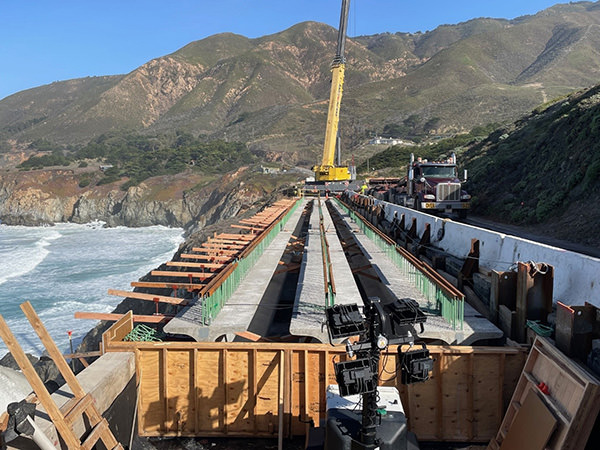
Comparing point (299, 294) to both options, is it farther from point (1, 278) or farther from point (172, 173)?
point (172, 173)

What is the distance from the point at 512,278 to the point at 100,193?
105 m

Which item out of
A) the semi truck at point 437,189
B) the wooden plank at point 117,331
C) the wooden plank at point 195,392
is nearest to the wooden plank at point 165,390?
the wooden plank at point 195,392

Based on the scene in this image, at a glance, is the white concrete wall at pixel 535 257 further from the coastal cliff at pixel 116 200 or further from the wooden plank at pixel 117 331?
the coastal cliff at pixel 116 200

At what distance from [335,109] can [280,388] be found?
51077mm

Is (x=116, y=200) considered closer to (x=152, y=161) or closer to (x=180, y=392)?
(x=152, y=161)

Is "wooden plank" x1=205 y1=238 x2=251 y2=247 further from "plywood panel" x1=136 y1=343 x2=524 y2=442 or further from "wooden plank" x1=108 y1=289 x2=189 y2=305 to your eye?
"plywood panel" x1=136 y1=343 x2=524 y2=442

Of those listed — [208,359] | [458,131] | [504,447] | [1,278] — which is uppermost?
[458,131]

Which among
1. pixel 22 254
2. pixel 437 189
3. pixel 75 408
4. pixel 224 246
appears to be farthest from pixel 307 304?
pixel 22 254

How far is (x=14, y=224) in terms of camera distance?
8925 cm

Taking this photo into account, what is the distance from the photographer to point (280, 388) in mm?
8555

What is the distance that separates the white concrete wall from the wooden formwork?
1873 mm

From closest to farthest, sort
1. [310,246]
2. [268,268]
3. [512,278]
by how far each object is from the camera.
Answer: [512,278] → [268,268] → [310,246]

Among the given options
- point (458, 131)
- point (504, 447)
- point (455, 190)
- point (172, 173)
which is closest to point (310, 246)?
point (455, 190)

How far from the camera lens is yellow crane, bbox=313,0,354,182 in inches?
2172
